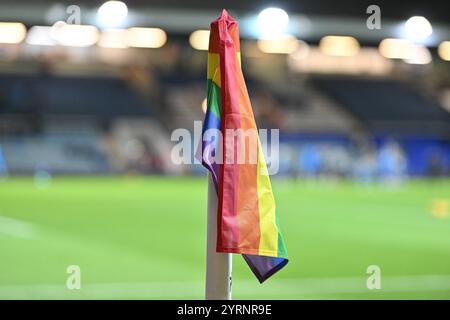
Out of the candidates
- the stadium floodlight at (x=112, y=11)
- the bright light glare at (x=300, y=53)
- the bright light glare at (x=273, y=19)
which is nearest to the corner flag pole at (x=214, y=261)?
the stadium floodlight at (x=112, y=11)

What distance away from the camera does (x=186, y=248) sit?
10484mm

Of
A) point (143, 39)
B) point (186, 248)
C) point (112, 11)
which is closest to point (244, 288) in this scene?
point (186, 248)

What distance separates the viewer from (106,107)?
35875 millimetres

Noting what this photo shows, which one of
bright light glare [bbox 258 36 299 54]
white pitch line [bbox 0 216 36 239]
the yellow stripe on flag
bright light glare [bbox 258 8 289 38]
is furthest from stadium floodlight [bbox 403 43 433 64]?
the yellow stripe on flag

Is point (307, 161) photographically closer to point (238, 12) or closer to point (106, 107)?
point (106, 107)

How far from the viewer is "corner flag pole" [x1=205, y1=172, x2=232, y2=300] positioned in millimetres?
3875

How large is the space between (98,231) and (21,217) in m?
2.48

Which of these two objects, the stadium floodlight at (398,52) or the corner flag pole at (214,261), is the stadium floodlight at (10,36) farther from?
the corner flag pole at (214,261)

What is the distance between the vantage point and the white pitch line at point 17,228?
1165 cm

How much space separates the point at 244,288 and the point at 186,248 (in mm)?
2942

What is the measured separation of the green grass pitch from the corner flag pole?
3.14 m

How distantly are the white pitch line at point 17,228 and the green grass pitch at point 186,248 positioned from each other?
0.01 meters

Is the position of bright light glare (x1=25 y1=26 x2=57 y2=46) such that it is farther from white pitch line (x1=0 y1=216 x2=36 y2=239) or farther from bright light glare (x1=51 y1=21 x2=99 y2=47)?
white pitch line (x1=0 y1=216 x2=36 y2=239)
